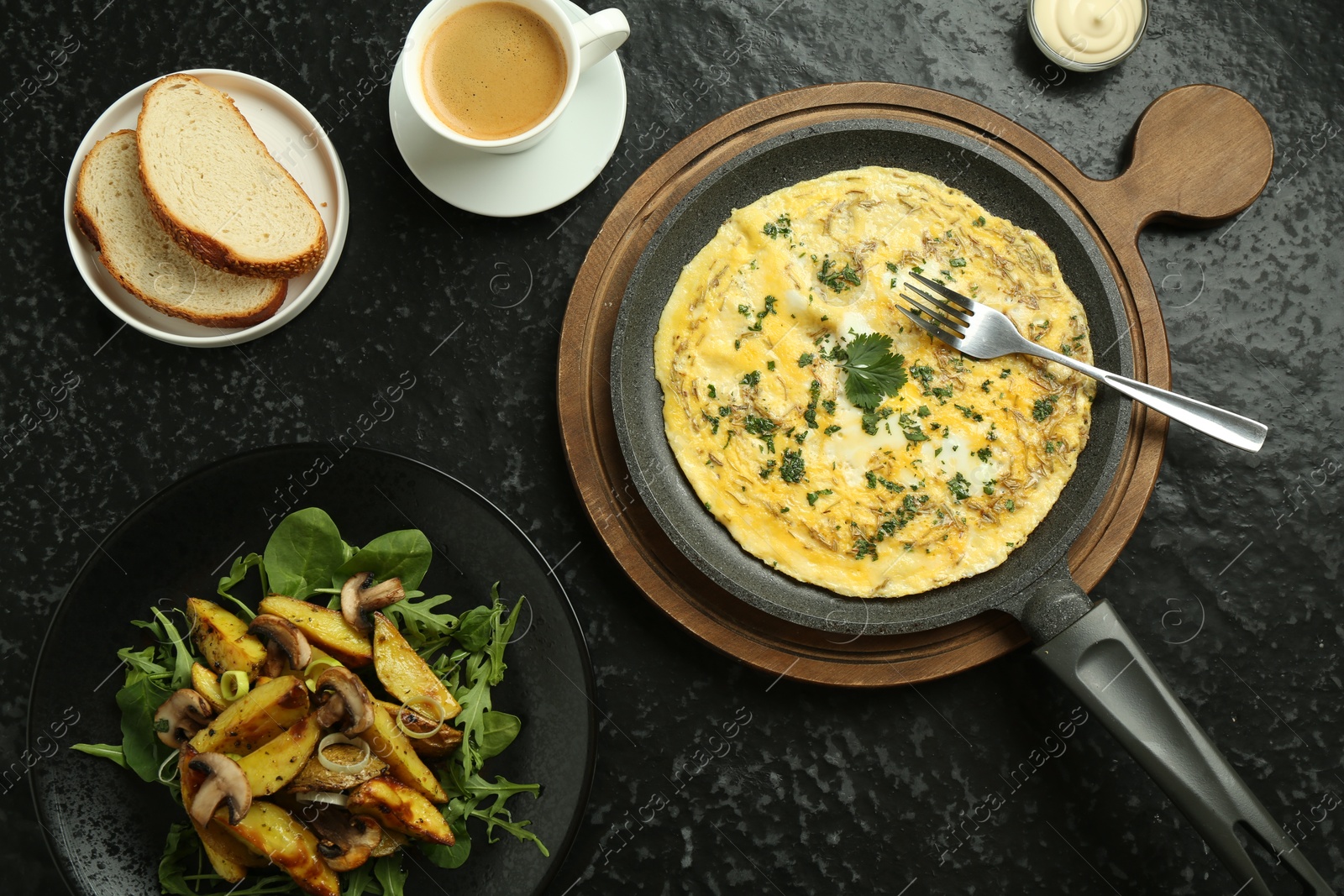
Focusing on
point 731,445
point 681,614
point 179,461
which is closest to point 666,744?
point 681,614

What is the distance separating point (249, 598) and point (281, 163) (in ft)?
5.57

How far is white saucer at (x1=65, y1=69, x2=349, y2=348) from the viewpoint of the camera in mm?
3236

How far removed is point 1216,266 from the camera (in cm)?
349

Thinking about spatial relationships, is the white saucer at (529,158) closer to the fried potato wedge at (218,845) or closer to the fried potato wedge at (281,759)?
the fried potato wedge at (281,759)

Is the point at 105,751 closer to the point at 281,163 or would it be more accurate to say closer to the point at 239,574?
the point at 239,574

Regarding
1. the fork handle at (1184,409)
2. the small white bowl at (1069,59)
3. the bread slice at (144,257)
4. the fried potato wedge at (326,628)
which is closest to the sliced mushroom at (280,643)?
the fried potato wedge at (326,628)

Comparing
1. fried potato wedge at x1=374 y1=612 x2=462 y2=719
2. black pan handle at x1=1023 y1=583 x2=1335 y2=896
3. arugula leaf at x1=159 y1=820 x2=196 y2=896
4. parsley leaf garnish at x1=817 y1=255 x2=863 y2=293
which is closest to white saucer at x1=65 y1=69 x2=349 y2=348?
fried potato wedge at x1=374 y1=612 x2=462 y2=719

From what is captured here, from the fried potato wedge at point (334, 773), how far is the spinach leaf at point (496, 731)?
412 millimetres

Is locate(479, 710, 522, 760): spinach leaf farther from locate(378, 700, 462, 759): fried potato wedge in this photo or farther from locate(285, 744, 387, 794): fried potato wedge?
locate(285, 744, 387, 794): fried potato wedge

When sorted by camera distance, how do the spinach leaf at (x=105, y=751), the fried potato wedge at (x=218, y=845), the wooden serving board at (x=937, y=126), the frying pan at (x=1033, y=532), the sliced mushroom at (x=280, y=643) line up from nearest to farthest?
1. the fried potato wedge at (x=218, y=845)
2. the sliced mushroom at (x=280, y=643)
3. the frying pan at (x=1033, y=532)
4. the spinach leaf at (x=105, y=751)
5. the wooden serving board at (x=937, y=126)

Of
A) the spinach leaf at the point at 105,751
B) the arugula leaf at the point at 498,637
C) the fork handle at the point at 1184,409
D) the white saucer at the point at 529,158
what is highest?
the white saucer at the point at 529,158

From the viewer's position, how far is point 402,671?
9.23 feet

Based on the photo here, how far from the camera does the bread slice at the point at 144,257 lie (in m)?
3.20

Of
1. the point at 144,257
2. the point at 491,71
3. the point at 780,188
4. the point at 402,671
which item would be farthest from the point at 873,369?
the point at 144,257
